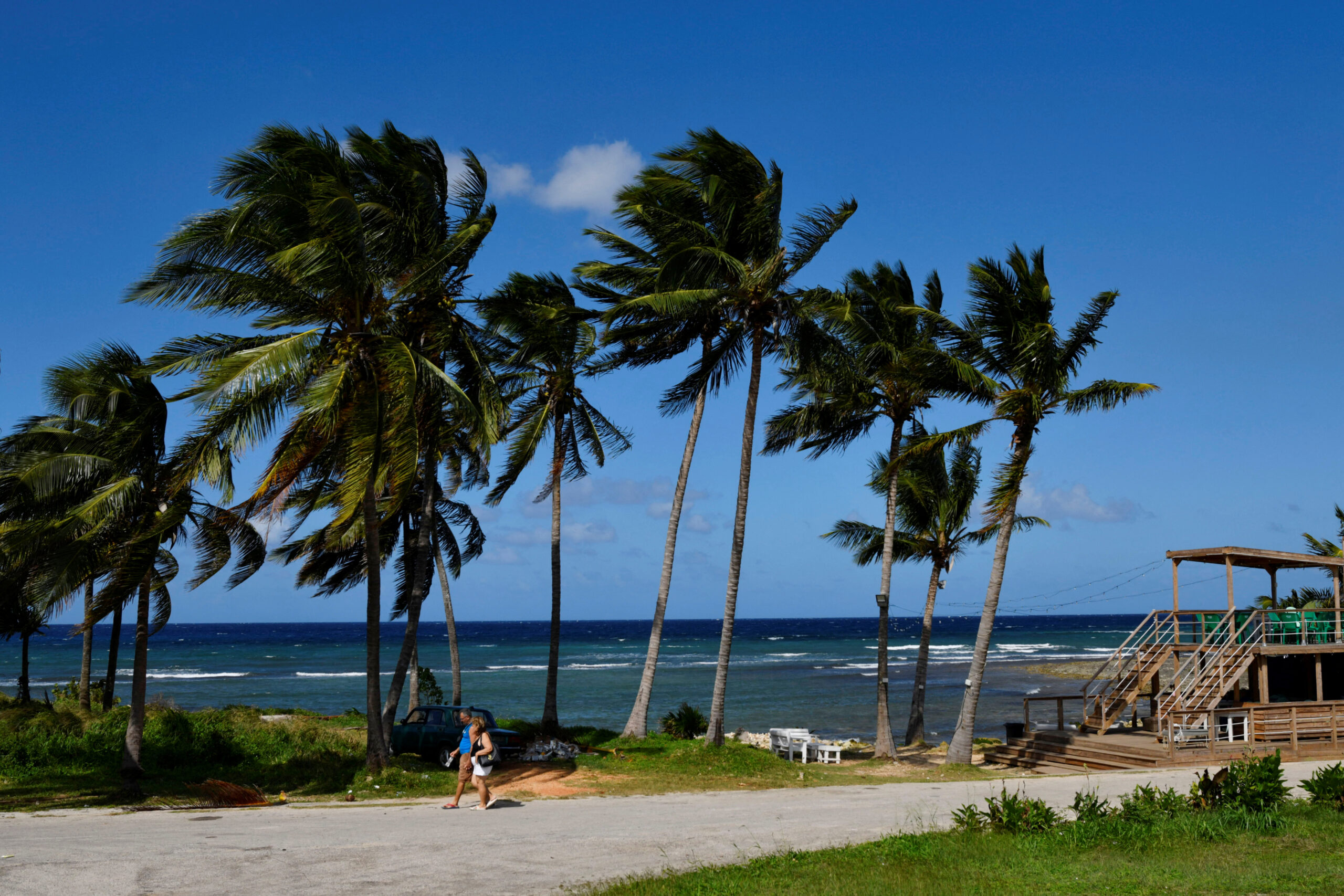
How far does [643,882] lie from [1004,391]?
1481 centimetres

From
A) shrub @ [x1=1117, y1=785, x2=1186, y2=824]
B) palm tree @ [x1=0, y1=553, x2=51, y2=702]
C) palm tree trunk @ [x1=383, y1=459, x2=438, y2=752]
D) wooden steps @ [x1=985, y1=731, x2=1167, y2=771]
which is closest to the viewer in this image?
shrub @ [x1=1117, y1=785, x2=1186, y2=824]

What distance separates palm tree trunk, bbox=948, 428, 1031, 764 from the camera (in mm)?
21062

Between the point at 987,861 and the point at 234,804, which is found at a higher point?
the point at 987,861

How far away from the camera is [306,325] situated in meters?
16.2

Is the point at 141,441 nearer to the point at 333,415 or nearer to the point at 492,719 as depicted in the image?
the point at 333,415

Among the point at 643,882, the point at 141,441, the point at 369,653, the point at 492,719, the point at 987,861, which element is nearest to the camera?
the point at 643,882

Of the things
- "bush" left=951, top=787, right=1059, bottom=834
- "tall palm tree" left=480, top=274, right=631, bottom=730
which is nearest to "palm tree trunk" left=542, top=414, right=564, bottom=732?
"tall palm tree" left=480, top=274, right=631, bottom=730

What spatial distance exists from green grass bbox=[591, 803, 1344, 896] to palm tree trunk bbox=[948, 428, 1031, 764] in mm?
9455

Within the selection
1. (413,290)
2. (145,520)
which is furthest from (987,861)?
(145,520)

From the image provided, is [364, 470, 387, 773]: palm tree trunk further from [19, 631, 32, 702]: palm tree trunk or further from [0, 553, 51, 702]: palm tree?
[19, 631, 32, 702]: palm tree trunk

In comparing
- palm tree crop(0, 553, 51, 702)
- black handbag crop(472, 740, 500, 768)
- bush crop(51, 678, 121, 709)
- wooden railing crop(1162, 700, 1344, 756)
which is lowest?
bush crop(51, 678, 121, 709)

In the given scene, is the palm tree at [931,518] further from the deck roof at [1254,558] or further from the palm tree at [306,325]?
the palm tree at [306,325]

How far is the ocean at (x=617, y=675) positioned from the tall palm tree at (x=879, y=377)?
14.2 m

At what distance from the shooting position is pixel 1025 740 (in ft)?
75.6
